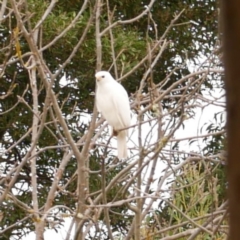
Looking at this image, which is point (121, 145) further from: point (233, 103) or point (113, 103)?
point (233, 103)

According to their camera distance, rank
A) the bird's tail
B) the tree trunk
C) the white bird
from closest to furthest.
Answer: the tree trunk, the bird's tail, the white bird

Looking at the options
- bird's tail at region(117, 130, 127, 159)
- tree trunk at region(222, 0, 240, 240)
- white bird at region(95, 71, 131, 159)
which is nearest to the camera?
tree trunk at region(222, 0, 240, 240)

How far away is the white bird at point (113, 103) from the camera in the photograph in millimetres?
2874

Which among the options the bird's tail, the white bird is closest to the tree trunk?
the bird's tail

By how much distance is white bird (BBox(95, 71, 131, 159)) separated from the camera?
2874mm

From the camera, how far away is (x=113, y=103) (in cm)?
295

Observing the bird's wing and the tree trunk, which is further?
the bird's wing

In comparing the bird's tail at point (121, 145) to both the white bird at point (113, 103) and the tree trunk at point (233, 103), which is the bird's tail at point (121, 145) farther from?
the tree trunk at point (233, 103)

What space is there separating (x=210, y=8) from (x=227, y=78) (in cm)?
445

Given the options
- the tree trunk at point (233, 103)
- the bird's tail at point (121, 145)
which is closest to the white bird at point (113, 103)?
the bird's tail at point (121, 145)

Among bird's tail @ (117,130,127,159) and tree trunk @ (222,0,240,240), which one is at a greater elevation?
bird's tail @ (117,130,127,159)

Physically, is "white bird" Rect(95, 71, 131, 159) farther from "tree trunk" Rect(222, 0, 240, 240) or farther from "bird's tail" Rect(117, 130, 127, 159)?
"tree trunk" Rect(222, 0, 240, 240)

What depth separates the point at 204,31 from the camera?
4.65 meters

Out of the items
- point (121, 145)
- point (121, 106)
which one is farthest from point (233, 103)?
point (121, 106)
